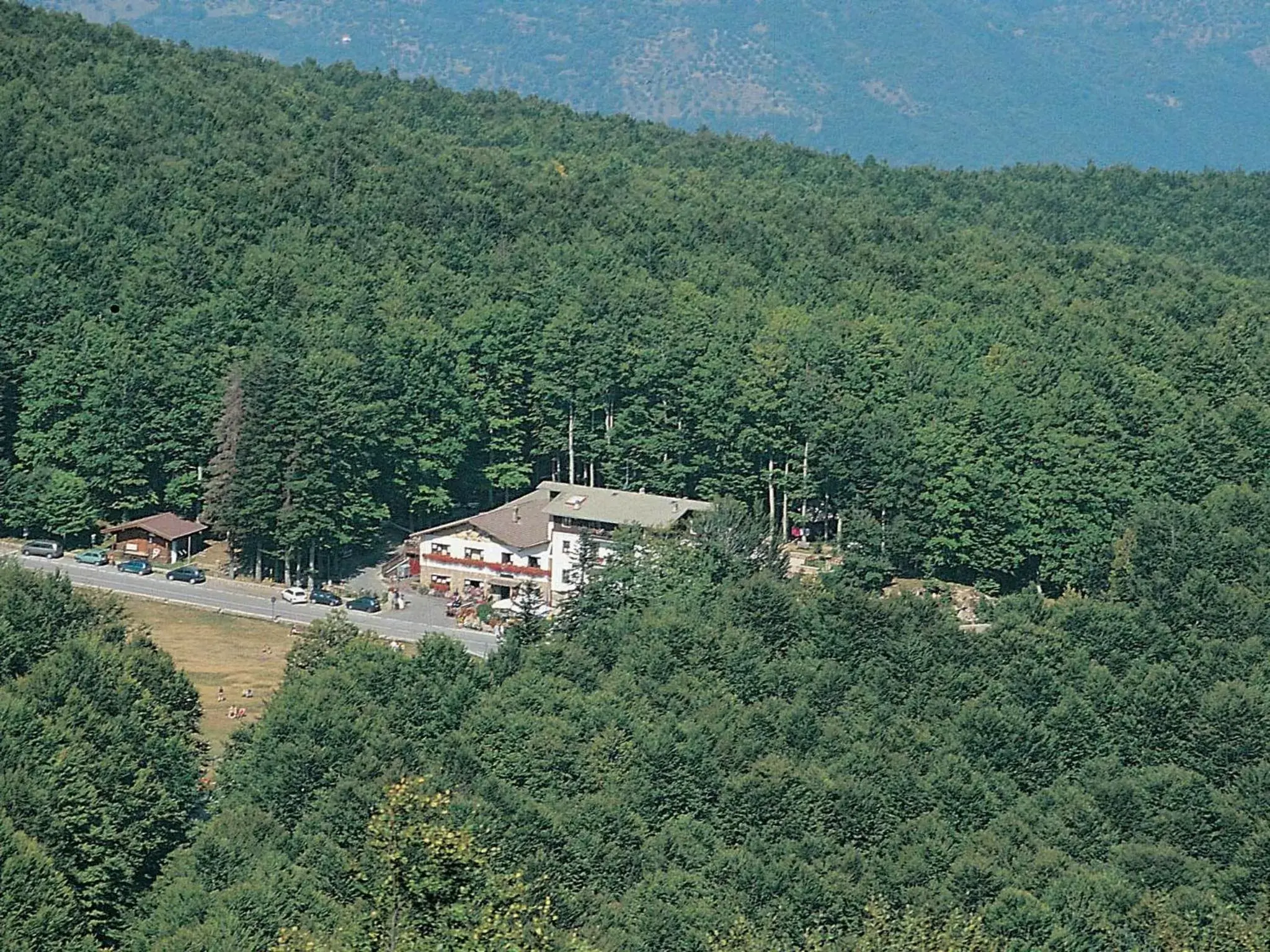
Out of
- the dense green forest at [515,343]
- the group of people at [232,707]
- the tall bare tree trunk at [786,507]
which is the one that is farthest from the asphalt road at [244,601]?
the tall bare tree trunk at [786,507]

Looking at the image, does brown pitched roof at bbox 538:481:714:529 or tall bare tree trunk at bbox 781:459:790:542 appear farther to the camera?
tall bare tree trunk at bbox 781:459:790:542

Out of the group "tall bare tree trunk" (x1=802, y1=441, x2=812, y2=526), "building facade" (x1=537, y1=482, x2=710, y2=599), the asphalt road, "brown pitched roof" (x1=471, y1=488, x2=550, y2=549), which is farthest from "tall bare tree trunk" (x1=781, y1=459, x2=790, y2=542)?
the asphalt road

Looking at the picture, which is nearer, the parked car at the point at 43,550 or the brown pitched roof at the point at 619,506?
the brown pitched roof at the point at 619,506

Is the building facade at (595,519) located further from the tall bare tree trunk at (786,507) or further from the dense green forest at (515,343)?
the dense green forest at (515,343)

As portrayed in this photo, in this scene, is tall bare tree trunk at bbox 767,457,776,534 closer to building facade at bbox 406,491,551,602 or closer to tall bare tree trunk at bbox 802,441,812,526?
tall bare tree trunk at bbox 802,441,812,526

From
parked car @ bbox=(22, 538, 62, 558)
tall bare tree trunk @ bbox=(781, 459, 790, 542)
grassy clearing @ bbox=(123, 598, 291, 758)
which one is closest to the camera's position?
grassy clearing @ bbox=(123, 598, 291, 758)

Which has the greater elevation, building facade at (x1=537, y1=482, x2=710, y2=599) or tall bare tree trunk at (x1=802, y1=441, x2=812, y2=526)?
tall bare tree trunk at (x1=802, y1=441, x2=812, y2=526)

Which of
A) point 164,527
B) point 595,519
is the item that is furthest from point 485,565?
point 164,527

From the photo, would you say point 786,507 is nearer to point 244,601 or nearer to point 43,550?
point 244,601
